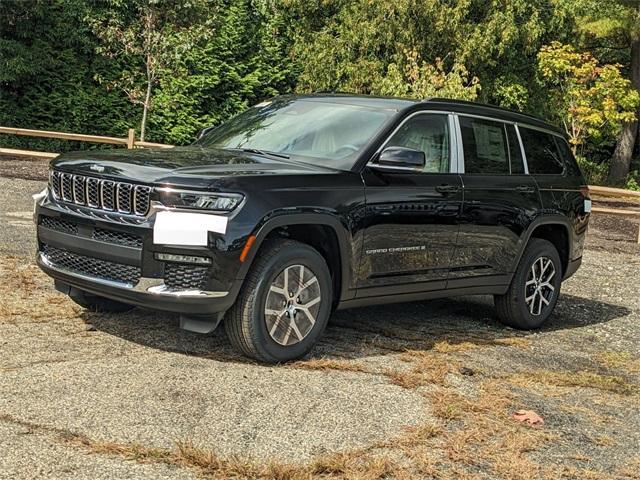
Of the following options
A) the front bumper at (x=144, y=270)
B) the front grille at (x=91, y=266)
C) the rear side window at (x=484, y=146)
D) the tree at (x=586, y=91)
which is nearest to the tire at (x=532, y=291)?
the rear side window at (x=484, y=146)

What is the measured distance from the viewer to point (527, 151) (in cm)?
799

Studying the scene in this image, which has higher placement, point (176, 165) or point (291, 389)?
point (176, 165)

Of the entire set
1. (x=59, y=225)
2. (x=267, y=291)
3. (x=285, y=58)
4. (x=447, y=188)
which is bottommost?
(x=267, y=291)

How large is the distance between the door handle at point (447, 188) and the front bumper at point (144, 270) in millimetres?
2062

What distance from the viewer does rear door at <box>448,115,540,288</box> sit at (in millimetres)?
7047

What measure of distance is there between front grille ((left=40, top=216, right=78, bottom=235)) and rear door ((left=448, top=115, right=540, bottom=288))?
9.54 feet

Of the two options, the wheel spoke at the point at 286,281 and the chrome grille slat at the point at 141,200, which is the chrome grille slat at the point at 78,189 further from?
the wheel spoke at the point at 286,281

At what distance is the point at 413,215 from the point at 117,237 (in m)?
2.19

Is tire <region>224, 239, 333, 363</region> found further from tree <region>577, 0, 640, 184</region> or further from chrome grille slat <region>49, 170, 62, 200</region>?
tree <region>577, 0, 640, 184</region>

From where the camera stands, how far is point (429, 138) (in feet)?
22.7

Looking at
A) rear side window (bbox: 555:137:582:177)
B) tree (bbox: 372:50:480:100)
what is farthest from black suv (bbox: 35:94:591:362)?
tree (bbox: 372:50:480:100)

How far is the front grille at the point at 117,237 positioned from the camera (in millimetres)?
5375

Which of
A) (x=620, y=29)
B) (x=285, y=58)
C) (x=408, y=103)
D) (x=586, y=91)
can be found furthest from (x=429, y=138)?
(x=620, y=29)

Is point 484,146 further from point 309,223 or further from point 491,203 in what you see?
point 309,223
